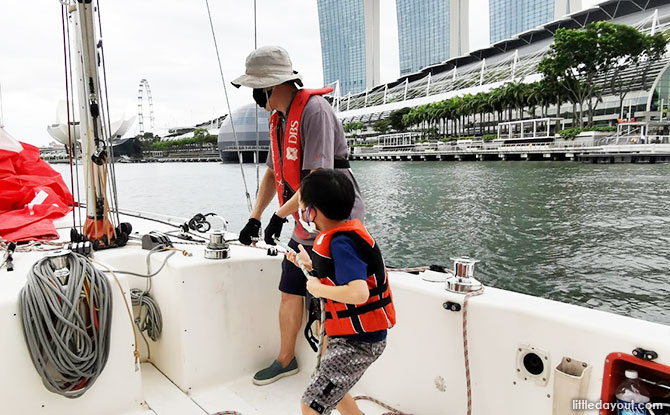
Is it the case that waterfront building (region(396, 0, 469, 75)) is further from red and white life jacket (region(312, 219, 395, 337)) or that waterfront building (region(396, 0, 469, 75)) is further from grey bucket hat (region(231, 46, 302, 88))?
red and white life jacket (region(312, 219, 395, 337))

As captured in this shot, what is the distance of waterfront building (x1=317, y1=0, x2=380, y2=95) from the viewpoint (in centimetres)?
6756

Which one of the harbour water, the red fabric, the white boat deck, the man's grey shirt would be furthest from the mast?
the harbour water

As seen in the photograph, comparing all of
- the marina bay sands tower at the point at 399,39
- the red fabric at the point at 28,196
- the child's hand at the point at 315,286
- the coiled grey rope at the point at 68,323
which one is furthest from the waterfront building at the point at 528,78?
the coiled grey rope at the point at 68,323

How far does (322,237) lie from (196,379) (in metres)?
1.29

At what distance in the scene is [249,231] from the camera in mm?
2244

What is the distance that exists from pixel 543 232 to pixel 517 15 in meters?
127

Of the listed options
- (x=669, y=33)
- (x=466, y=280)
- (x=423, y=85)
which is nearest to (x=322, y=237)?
(x=466, y=280)

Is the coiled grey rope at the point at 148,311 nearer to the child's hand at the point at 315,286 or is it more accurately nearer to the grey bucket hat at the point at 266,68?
the grey bucket hat at the point at 266,68

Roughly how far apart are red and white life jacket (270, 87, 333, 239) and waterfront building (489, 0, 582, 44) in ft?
419

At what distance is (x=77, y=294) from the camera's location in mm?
1854

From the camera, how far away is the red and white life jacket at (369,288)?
151 cm

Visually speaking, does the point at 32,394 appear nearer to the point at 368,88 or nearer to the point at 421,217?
the point at 421,217

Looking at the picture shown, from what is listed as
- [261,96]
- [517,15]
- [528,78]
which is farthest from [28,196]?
[517,15]

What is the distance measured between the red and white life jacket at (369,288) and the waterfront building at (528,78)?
54.6 metres
